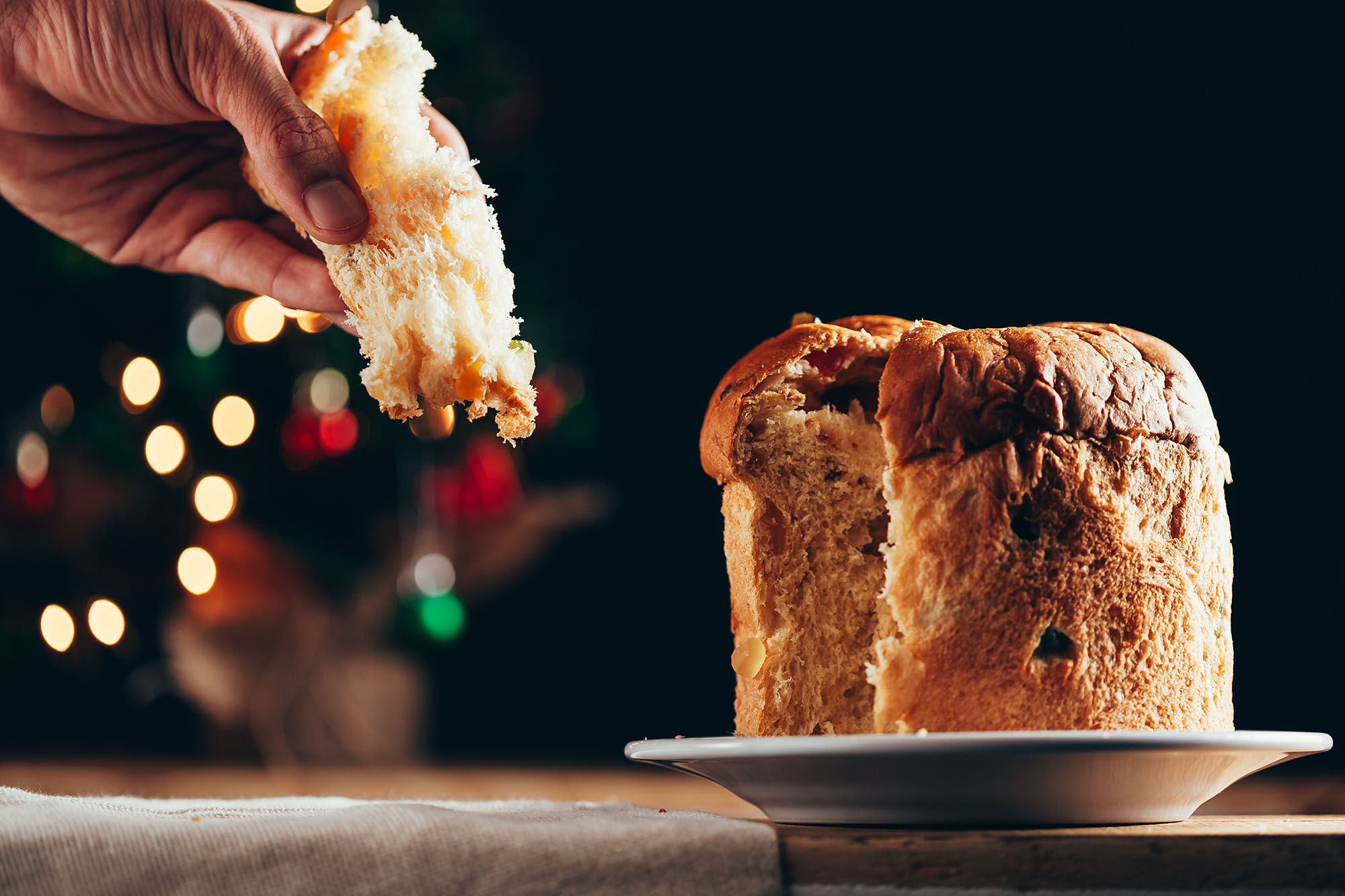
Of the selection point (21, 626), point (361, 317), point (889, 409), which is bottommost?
point (21, 626)

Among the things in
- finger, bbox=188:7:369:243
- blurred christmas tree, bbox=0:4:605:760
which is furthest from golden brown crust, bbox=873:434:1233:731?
blurred christmas tree, bbox=0:4:605:760

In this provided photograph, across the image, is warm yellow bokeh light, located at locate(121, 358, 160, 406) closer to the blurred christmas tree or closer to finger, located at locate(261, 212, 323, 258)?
the blurred christmas tree

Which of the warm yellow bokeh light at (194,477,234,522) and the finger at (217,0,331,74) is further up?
the finger at (217,0,331,74)

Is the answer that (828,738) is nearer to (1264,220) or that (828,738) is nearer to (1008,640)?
(1008,640)

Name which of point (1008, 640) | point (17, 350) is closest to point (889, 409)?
point (1008, 640)

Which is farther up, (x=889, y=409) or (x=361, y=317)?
(x=361, y=317)

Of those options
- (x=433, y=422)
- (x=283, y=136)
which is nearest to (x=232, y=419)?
(x=433, y=422)

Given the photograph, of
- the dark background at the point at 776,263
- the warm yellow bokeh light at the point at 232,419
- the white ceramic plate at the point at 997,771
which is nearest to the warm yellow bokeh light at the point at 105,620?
the dark background at the point at 776,263
